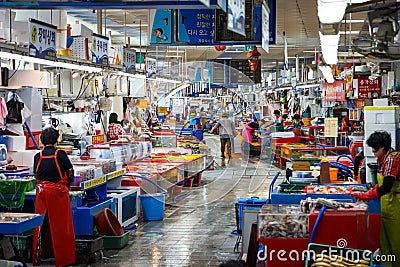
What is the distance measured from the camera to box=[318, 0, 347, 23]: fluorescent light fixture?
799 cm

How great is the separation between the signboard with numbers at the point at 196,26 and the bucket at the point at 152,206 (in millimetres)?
3406

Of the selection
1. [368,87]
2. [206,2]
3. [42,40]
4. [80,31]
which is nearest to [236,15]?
[206,2]

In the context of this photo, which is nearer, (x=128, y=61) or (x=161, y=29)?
(x=161, y=29)

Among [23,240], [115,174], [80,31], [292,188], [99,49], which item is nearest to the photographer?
[292,188]

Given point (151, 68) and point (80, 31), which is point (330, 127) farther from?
point (80, 31)

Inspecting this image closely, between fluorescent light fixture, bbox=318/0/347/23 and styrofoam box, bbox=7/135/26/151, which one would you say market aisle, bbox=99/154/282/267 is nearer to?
styrofoam box, bbox=7/135/26/151

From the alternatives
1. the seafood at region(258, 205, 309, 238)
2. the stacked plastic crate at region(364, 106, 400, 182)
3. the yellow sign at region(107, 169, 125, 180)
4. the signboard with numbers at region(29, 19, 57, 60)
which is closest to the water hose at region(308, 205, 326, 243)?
the seafood at region(258, 205, 309, 238)

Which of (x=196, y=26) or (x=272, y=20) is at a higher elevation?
(x=272, y=20)

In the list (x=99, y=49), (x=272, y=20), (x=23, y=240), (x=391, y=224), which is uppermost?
(x=272, y=20)

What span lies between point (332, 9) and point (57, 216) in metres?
4.52

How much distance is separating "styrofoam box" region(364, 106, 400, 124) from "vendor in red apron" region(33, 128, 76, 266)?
444cm

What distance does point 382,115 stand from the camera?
10.3 m

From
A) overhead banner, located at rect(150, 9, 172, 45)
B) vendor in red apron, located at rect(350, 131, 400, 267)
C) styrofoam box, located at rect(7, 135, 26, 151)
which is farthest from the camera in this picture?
styrofoam box, located at rect(7, 135, 26, 151)

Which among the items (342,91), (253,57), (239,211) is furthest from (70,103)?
(239,211)
